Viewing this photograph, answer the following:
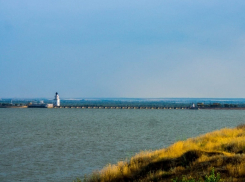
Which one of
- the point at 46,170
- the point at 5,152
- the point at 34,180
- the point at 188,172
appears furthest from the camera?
the point at 5,152

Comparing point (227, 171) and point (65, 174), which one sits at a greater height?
point (227, 171)

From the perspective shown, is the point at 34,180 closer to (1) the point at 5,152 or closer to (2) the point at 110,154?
(2) the point at 110,154

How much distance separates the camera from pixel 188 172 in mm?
12508

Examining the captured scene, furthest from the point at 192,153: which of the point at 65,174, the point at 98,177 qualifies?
the point at 65,174

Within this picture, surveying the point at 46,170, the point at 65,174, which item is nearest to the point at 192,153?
the point at 65,174

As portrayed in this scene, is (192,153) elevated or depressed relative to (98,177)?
elevated

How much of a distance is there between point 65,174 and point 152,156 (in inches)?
208

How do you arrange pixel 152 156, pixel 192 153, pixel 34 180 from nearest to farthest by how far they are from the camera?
pixel 192 153 → pixel 152 156 → pixel 34 180

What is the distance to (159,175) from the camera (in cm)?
1266

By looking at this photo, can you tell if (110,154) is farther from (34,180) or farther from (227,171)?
(227,171)

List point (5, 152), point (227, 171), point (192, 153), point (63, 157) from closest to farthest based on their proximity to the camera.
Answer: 1. point (227, 171)
2. point (192, 153)
3. point (63, 157)
4. point (5, 152)

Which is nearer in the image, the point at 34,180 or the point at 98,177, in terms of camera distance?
the point at 98,177

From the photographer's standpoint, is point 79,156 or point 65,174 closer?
point 65,174

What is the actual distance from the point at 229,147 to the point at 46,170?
10.5m
